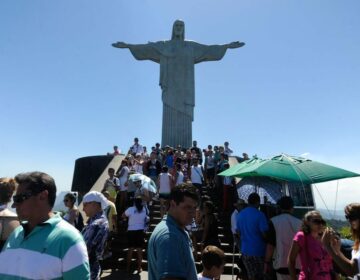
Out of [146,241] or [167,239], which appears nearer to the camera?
[167,239]

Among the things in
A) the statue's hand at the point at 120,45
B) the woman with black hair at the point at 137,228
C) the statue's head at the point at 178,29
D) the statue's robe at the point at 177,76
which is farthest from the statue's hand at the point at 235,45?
the woman with black hair at the point at 137,228

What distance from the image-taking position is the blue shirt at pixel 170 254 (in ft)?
6.59

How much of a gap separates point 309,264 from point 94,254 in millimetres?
2198

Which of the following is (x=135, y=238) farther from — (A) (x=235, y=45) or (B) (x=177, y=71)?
(A) (x=235, y=45)

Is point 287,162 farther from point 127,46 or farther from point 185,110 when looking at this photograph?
point 127,46

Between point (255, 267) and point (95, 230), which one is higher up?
point (95, 230)

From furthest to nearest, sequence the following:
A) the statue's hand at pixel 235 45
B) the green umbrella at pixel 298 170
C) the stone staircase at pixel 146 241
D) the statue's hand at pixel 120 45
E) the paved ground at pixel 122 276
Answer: the statue's hand at pixel 235 45 → the statue's hand at pixel 120 45 → the stone staircase at pixel 146 241 → the paved ground at pixel 122 276 → the green umbrella at pixel 298 170

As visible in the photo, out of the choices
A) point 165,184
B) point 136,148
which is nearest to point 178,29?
point 136,148

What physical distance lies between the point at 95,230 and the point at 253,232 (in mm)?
→ 2313

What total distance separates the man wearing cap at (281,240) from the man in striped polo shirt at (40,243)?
294 cm

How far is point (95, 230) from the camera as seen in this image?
12.2ft

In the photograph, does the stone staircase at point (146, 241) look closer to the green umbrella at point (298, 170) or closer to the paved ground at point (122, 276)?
the paved ground at point (122, 276)

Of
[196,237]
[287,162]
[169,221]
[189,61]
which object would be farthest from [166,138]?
[169,221]

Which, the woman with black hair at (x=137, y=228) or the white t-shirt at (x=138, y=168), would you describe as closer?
the woman with black hair at (x=137, y=228)
